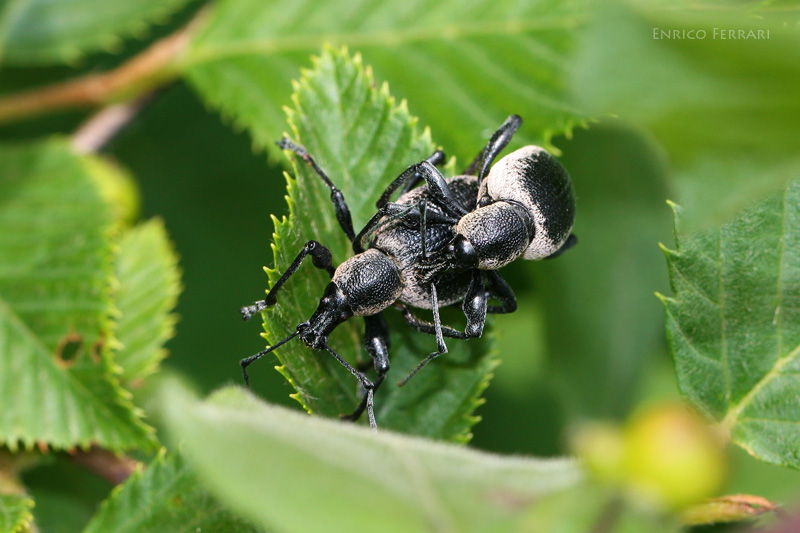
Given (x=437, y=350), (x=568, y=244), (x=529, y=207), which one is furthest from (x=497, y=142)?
(x=437, y=350)

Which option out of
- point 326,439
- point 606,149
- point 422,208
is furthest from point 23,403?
point 606,149

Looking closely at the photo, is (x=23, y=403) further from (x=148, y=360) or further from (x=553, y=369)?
(x=553, y=369)

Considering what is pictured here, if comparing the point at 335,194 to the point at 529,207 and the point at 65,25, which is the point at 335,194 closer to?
the point at 529,207

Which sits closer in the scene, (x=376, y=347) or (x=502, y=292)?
(x=376, y=347)

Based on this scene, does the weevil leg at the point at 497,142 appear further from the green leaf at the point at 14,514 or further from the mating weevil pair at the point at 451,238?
the green leaf at the point at 14,514

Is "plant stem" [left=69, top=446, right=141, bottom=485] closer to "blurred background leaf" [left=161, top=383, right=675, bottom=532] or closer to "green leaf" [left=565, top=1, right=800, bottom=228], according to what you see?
"blurred background leaf" [left=161, top=383, right=675, bottom=532]

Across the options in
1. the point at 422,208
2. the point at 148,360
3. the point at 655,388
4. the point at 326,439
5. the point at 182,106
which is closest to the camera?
the point at 326,439
